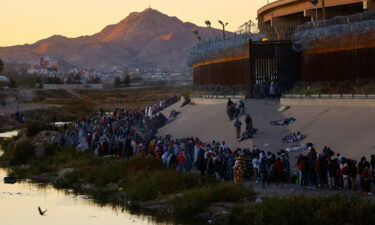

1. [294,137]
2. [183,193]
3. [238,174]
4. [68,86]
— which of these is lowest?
[183,193]

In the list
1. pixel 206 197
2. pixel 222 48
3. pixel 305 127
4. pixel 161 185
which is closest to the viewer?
pixel 206 197

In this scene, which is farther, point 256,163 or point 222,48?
point 222,48

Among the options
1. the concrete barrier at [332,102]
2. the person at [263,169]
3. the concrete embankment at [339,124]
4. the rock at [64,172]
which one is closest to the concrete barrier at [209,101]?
the concrete barrier at [332,102]

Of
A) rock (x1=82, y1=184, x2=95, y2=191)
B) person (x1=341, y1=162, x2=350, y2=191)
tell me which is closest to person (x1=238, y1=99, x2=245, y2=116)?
rock (x1=82, y1=184, x2=95, y2=191)

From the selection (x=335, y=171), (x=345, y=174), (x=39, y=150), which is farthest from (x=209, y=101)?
(x=345, y=174)

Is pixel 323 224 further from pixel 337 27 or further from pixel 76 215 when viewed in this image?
pixel 337 27

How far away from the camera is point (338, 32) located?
1519 inches

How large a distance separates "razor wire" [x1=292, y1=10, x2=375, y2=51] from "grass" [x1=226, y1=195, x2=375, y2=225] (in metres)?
16.5

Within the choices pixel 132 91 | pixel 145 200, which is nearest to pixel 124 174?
pixel 145 200

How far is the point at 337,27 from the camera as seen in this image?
38.5 metres

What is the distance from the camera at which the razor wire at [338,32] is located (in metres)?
37.0

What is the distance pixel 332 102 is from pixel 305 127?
2.33 meters

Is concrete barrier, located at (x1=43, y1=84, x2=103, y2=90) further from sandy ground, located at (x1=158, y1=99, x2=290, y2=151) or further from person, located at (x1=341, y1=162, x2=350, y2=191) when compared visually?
person, located at (x1=341, y1=162, x2=350, y2=191)

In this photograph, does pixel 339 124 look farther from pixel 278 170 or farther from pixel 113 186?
pixel 113 186
